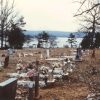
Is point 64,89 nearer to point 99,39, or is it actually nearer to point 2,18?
point 99,39

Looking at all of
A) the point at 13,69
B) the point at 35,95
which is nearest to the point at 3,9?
the point at 13,69

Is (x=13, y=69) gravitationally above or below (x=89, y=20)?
below

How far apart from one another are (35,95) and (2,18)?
50328mm

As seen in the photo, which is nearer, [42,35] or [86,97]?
[86,97]

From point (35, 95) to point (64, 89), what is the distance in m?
2.41

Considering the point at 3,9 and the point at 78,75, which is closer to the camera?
the point at 78,75

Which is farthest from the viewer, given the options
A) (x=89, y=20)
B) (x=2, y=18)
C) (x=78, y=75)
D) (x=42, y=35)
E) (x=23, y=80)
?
(x=42, y=35)

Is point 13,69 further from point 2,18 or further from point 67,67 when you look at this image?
point 2,18

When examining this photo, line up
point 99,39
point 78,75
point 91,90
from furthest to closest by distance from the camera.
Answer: point 99,39 < point 78,75 < point 91,90

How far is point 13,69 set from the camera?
2503 centimetres

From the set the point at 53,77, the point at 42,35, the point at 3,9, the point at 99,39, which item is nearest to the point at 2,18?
the point at 3,9

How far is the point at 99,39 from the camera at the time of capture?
59438 millimetres

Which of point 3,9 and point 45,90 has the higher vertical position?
point 3,9

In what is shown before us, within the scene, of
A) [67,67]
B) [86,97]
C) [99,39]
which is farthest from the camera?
[99,39]
